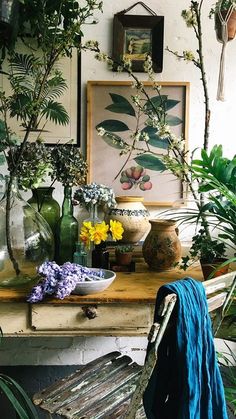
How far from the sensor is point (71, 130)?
1.96 meters

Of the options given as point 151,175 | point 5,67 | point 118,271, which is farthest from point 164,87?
point 118,271

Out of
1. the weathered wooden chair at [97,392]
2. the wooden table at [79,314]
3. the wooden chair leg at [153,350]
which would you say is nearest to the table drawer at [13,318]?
the wooden table at [79,314]

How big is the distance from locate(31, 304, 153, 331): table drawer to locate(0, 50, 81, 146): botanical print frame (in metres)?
0.78

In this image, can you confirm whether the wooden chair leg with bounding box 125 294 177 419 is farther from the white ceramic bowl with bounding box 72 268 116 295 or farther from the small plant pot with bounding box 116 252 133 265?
the small plant pot with bounding box 116 252 133 265

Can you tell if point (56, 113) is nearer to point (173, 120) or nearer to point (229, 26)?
point (173, 120)

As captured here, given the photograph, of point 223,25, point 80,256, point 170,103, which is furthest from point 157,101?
point 80,256

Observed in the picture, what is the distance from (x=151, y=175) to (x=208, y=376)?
3.50 ft

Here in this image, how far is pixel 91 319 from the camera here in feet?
4.74

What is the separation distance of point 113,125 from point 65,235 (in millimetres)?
537

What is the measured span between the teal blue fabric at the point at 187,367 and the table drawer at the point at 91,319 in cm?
38

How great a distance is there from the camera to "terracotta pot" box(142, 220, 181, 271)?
167 cm

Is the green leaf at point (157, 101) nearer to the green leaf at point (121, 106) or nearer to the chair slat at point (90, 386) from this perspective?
the green leaf at point (121, 106)

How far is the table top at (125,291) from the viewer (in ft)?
4.68

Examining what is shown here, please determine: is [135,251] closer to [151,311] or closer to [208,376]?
[151,311]
